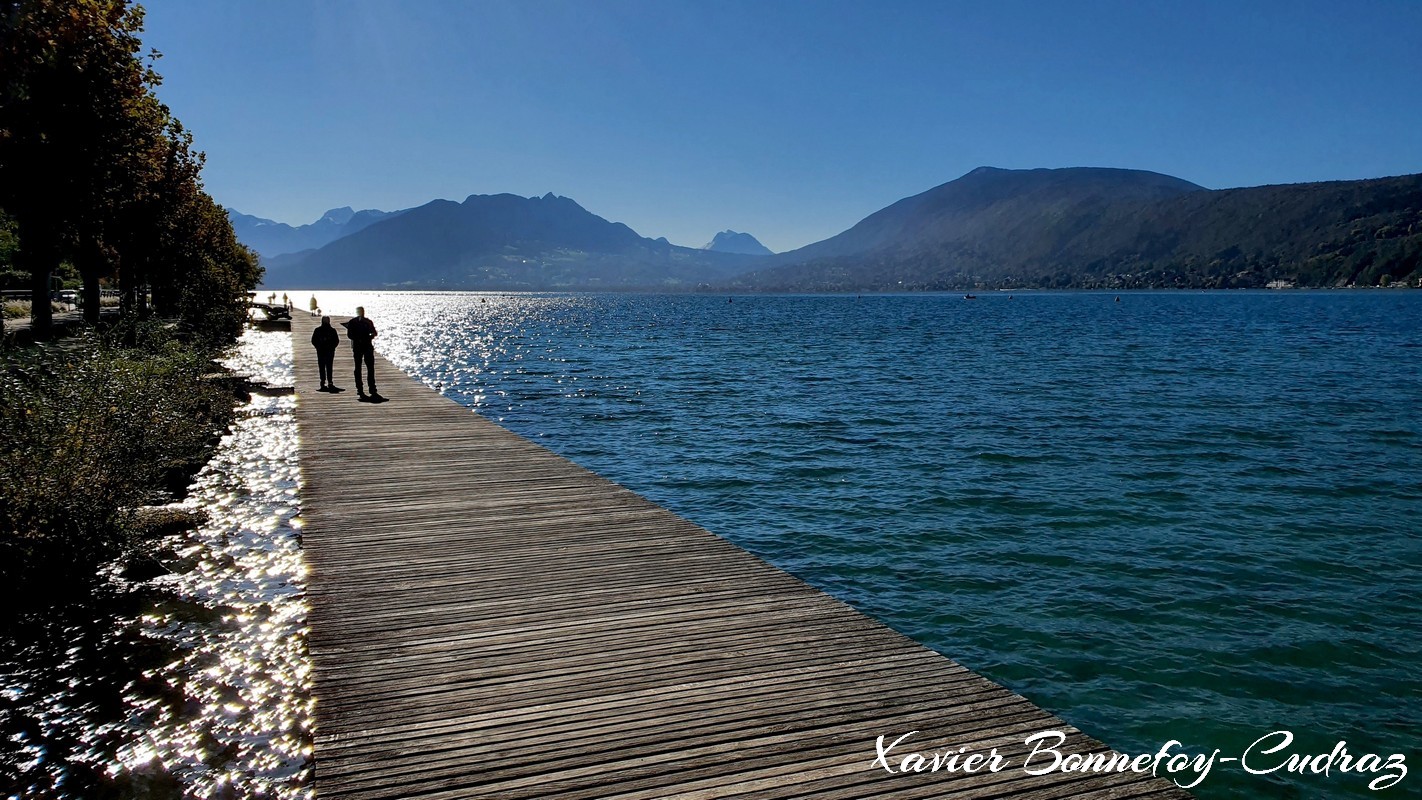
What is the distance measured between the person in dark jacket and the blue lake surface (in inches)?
248

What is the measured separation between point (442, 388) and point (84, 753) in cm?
3447

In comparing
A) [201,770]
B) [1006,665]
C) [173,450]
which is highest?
[173,450]

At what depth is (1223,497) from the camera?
59.4ft

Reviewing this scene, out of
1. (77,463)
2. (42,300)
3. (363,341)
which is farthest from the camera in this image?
(42,300)

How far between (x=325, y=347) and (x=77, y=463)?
51.3ft

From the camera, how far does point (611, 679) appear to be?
6.31 metres

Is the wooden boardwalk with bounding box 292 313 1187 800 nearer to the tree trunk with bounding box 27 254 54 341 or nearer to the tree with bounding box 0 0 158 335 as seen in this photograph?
the tree with bounding box 0 0 158 335

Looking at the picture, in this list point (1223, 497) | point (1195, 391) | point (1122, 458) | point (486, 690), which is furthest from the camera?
point (1195, 391)

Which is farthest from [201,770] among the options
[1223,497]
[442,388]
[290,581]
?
[442,388]

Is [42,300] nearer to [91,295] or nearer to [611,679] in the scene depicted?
[91,295]

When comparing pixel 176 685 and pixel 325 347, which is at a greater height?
pixel 325 347

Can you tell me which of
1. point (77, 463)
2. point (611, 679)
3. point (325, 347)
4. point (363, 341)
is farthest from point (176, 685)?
point (325, 347)

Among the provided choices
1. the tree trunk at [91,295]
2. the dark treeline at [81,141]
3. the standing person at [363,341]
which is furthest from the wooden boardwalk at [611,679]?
the tree trunk at [91,295]

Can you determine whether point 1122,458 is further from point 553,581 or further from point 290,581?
point 290,581
